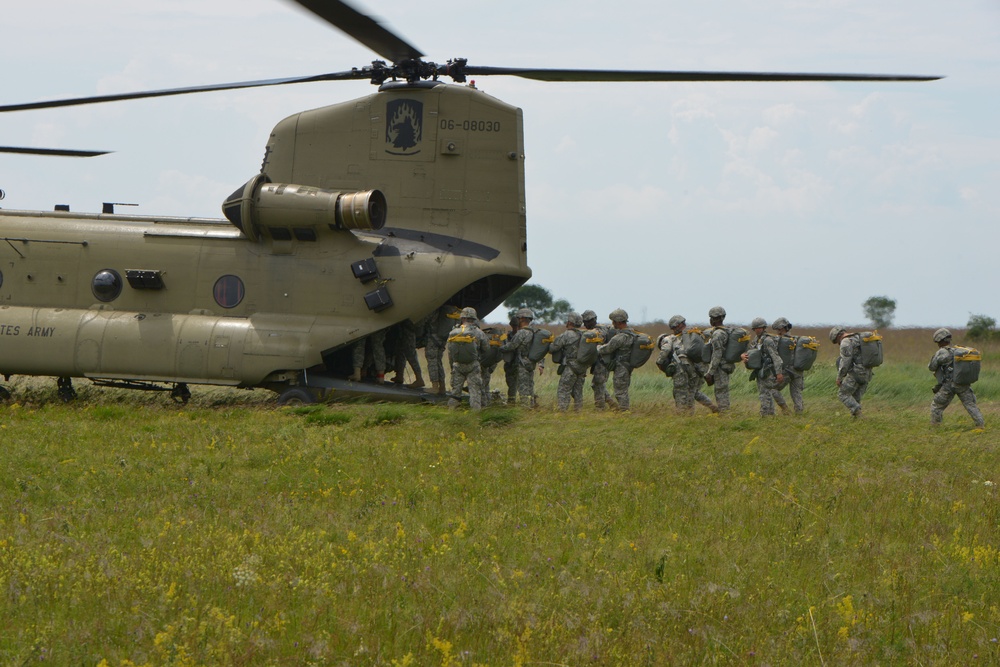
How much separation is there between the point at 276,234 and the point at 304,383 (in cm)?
232

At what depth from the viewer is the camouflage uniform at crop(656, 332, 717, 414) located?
1702 cm

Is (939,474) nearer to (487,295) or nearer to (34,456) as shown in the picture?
(487,295)

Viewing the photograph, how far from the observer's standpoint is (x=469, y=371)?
16.3m

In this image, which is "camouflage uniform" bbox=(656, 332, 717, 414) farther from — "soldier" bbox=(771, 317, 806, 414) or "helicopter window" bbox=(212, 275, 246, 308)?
"helicopter window" bbox=(212, 275, 246, 308)

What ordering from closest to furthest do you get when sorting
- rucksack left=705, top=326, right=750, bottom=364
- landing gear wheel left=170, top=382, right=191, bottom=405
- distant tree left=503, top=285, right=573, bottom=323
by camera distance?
rucksack left=705, top=326, right=750, bottom=364
landing gear wheel left=170, top=382, right=191, bottom=405
distant tree left=503, top=285, right=573, bottom=323

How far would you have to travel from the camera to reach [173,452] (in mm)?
12781

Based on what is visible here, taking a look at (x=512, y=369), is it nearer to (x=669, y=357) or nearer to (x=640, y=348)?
(x=640, y=348)

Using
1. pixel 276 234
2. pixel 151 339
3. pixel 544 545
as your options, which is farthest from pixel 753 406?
pixel 544 545

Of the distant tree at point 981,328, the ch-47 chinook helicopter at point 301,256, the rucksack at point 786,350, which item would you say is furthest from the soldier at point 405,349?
the distant tree at point 981,328

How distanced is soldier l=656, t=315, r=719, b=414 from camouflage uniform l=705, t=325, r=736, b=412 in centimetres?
17

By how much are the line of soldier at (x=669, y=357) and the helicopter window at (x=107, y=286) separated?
3940mm

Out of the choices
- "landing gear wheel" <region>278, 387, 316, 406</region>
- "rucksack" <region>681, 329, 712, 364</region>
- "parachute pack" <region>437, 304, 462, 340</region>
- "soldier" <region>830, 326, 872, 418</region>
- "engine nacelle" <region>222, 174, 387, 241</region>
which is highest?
"engine nacelle" <region>222, 174, 387, 241</region>

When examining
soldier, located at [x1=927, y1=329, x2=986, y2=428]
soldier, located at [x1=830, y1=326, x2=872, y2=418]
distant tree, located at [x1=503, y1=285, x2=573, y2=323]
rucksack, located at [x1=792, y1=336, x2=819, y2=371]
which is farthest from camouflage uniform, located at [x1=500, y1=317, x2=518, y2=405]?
distant tree, located at [x1=503, y1=285, x2=573, y2=323]

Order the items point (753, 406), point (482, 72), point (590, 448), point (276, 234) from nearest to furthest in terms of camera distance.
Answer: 1. point (590, 448)
2. point (482, 72)
3. point (276, 234)
4. point (753, 406)
